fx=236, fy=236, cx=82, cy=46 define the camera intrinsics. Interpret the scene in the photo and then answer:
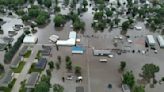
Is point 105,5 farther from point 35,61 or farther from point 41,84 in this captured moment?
point 41,84

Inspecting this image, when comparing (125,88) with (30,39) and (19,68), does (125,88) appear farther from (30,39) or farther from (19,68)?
(30,39)

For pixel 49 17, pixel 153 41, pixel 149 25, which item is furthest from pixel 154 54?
pixel 49 17

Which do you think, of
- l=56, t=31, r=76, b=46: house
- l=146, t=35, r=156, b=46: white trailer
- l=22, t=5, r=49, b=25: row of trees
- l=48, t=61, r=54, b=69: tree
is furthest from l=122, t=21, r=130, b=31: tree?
l=48, t=61, r=54, b=69: tree

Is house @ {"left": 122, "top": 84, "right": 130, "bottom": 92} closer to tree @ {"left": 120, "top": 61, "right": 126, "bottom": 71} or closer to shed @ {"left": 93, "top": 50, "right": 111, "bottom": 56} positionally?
tree @ {"left": 120, "top": 61, "right": 126, "bottom": 71}

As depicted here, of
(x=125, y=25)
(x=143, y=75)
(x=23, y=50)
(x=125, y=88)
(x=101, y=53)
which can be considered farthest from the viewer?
(x=125, y=25)

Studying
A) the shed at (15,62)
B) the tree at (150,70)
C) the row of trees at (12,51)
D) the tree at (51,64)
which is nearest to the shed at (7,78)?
the shed at (15,62)

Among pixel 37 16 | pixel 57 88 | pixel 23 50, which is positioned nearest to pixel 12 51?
pixel 23 50
